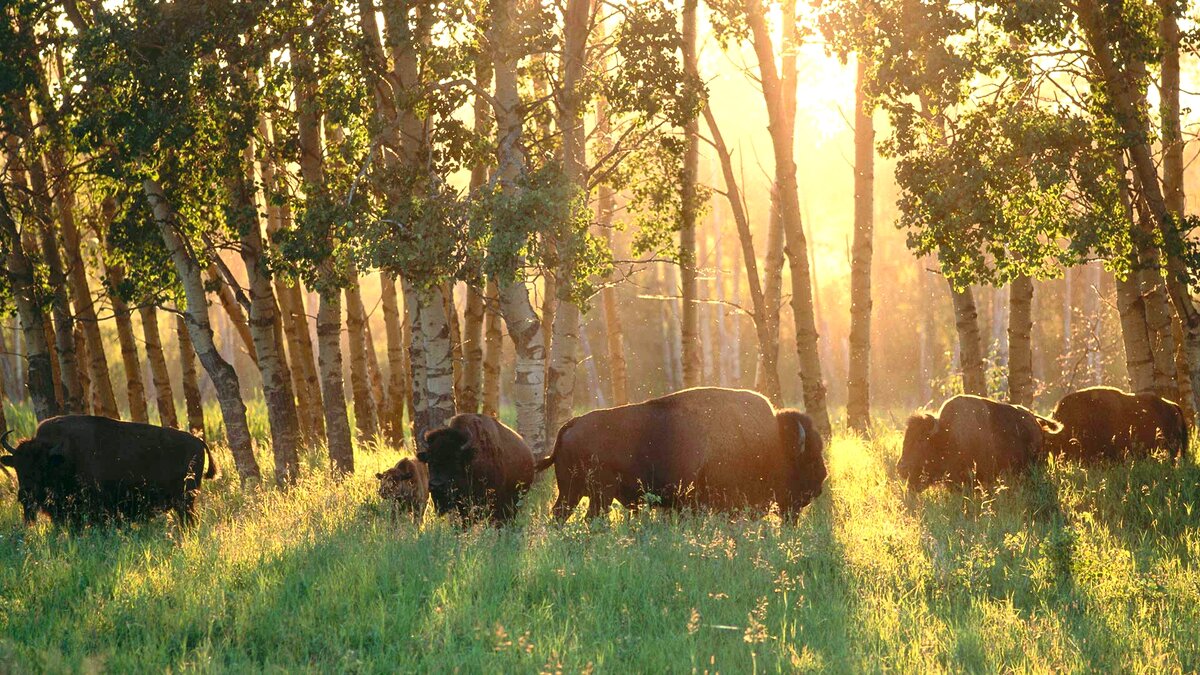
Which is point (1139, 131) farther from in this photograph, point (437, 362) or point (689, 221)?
point (437, 362)

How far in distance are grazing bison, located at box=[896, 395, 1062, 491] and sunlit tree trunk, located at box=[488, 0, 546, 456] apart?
436cm

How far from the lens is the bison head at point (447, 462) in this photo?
1133 cm

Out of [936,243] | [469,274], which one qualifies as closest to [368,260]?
[469,274]

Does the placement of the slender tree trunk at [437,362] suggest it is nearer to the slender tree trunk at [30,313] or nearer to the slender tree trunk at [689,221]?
the slender tree trunk at [689,221]

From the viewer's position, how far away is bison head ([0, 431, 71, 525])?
1250 centimetres

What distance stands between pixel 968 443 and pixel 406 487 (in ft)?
20.5

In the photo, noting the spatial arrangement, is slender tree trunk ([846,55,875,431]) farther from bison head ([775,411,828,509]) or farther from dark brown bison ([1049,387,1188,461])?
bison head ([775,411,828,509])

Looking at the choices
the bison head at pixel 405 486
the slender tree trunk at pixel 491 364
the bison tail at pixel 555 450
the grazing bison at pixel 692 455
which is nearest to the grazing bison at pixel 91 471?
the bison head at pixel 405 486

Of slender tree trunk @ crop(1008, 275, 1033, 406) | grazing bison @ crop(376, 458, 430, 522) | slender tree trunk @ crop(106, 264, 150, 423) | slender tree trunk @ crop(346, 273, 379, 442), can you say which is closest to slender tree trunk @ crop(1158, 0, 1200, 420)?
slender tree trunk @ crop(1008, 275, 1033, 406)

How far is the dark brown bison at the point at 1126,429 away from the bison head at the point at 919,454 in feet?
6.69

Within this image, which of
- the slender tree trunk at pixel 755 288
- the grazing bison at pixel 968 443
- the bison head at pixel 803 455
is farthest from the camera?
the slender tree trunk at pixel 755 288

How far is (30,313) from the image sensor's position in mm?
16344

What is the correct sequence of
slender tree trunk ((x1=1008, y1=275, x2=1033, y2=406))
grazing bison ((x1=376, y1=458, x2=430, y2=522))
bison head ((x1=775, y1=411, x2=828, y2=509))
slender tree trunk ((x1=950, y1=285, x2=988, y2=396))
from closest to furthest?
bison head ((x1=775, y1=411, x2=828, y2=509)) < grazing bison ((x1=376, y1=458, x2=430, y2=522)) < slender tree trunk ((x1=1008, y1=275, x2=1033, y2=406)) < slender tree trunk ((x1=950, y1=285, x2=988, y2=396))

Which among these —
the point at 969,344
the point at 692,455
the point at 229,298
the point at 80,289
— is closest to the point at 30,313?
the point at 80,289
